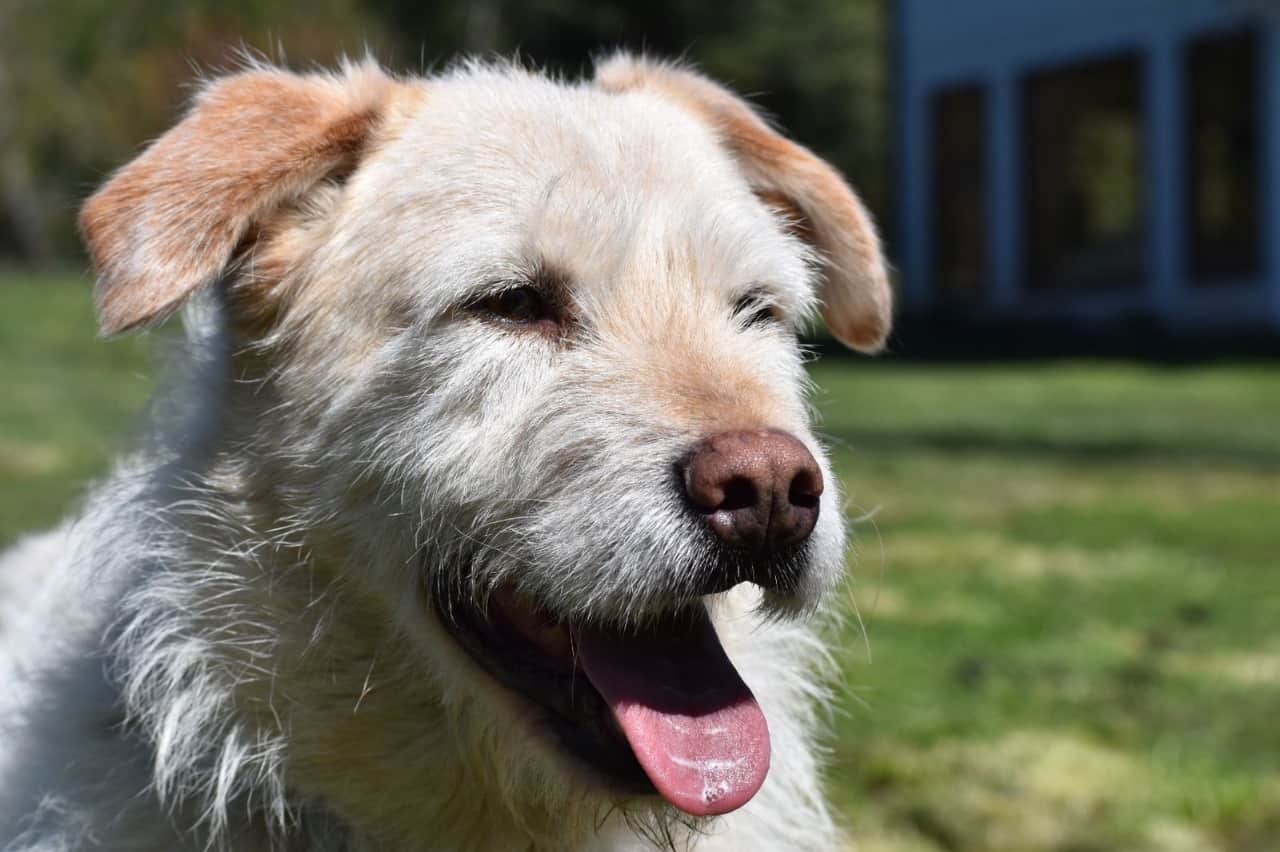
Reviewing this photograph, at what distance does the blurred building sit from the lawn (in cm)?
797

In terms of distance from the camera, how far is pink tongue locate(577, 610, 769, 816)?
2.79m

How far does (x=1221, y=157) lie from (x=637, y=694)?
71.5 ft

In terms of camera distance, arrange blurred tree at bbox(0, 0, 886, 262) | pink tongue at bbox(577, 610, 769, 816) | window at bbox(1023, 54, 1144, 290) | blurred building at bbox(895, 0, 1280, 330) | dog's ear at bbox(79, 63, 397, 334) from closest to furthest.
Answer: pink tongue at bbox(577, 610, 769, 816) < dog's ear at bbox(79, 63, 397, 334) < blurred building at bbox(895, 0, 1280, 330) < window at bbox(1023, 54, 1144, 290) < blurred tree at bbox(0, 0, 886, 262)

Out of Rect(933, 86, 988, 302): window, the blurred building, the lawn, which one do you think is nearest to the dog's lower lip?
the lawn

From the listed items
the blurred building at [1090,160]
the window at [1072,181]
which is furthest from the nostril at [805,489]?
the window at [1072,181]

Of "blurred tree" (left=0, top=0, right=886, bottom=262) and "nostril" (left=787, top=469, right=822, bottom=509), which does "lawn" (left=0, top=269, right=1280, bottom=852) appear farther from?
"blurred tree" (left=0, top=0, right=886, bottom=262)

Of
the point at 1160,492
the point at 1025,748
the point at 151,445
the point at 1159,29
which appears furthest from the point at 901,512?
the point at 1159,29

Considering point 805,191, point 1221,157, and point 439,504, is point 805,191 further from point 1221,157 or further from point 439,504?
point 1221,157

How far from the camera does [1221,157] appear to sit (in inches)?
883

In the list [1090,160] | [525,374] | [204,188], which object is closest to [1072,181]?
[1090,160]

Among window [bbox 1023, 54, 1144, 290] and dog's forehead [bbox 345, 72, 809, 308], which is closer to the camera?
dog's forehead [bbox 345, 72, 809, 308]

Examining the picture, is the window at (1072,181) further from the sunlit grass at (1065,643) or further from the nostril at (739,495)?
the nostril at (739,495)

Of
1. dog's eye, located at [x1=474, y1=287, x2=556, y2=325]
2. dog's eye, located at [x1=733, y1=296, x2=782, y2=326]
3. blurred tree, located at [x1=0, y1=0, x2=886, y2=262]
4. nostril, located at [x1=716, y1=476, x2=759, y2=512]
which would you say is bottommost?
nostril, located at [x1=716, y1=476, x2=759, y2=512]

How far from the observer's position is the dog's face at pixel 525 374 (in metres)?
2.80
